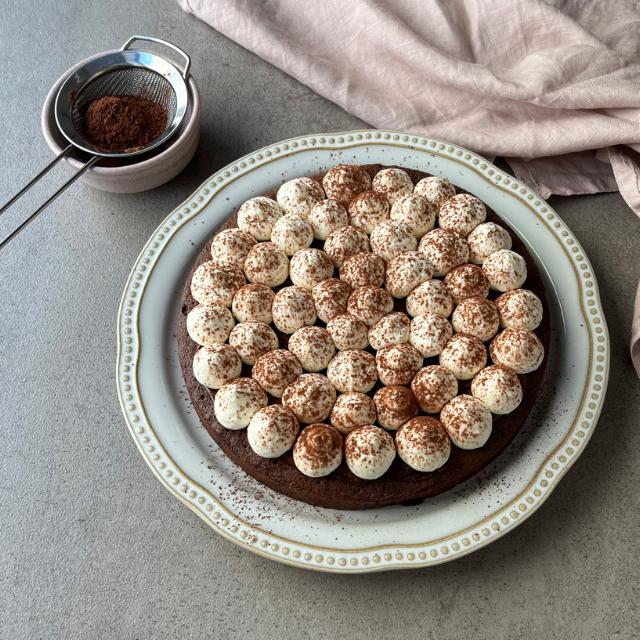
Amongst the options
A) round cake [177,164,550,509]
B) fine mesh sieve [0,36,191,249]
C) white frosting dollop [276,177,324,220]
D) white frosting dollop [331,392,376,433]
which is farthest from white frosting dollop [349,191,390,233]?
fine mesh sieve [0,36,191,249]

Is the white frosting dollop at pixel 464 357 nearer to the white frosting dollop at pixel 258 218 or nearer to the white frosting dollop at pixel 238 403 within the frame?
the white frosting dollop at pixel 238 403

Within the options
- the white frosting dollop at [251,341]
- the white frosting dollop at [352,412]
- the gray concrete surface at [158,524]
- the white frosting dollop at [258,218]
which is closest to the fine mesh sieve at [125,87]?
the gray concrete surface at [158,524]

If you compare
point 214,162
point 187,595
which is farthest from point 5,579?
point 214,162

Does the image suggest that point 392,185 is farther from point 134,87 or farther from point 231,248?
point 134,87

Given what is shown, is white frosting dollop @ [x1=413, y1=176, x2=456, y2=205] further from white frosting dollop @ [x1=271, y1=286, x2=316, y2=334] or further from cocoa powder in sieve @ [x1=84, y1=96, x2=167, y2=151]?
cocoa powder in sieve @ [x1=84, y1=96, x2=167, y2=151]

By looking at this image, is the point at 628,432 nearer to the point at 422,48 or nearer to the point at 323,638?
the point at 323,638
